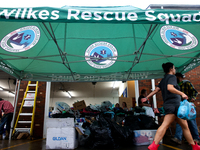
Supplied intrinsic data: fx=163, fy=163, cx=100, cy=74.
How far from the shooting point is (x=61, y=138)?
11.9 feet

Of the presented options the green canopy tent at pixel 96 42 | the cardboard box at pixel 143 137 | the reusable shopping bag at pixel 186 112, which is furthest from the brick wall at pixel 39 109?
the reusable shopping bag at pixel 186 112

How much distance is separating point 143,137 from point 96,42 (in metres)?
3.00

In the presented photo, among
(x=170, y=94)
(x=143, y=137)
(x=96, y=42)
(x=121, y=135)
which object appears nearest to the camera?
(x=170, y=94)

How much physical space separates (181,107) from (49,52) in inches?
161

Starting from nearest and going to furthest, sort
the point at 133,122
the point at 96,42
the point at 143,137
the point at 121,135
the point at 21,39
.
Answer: the point at 121,135
the point at 143,137
the point at 21,39
the point at 133,122
the point at 96,42

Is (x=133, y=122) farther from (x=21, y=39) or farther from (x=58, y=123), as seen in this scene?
(x=21, y=39)

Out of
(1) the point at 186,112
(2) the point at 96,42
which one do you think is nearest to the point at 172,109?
(1) the point at 186,112

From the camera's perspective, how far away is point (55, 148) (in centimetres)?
360

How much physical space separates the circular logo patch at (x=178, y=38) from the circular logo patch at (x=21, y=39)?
11.0 ft

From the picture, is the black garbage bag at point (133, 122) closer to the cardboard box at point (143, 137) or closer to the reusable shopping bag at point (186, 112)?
the cardboard box at point (143, 137)

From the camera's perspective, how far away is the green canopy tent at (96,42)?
2391 millimetres

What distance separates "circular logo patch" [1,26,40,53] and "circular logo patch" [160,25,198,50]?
337 cm

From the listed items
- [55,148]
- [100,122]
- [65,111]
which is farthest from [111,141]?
[65,111]

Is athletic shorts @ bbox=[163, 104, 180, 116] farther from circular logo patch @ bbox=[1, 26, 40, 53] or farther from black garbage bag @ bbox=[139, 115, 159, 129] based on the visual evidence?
circular logo patch @ bbox=[1, 26, 40, 53]
